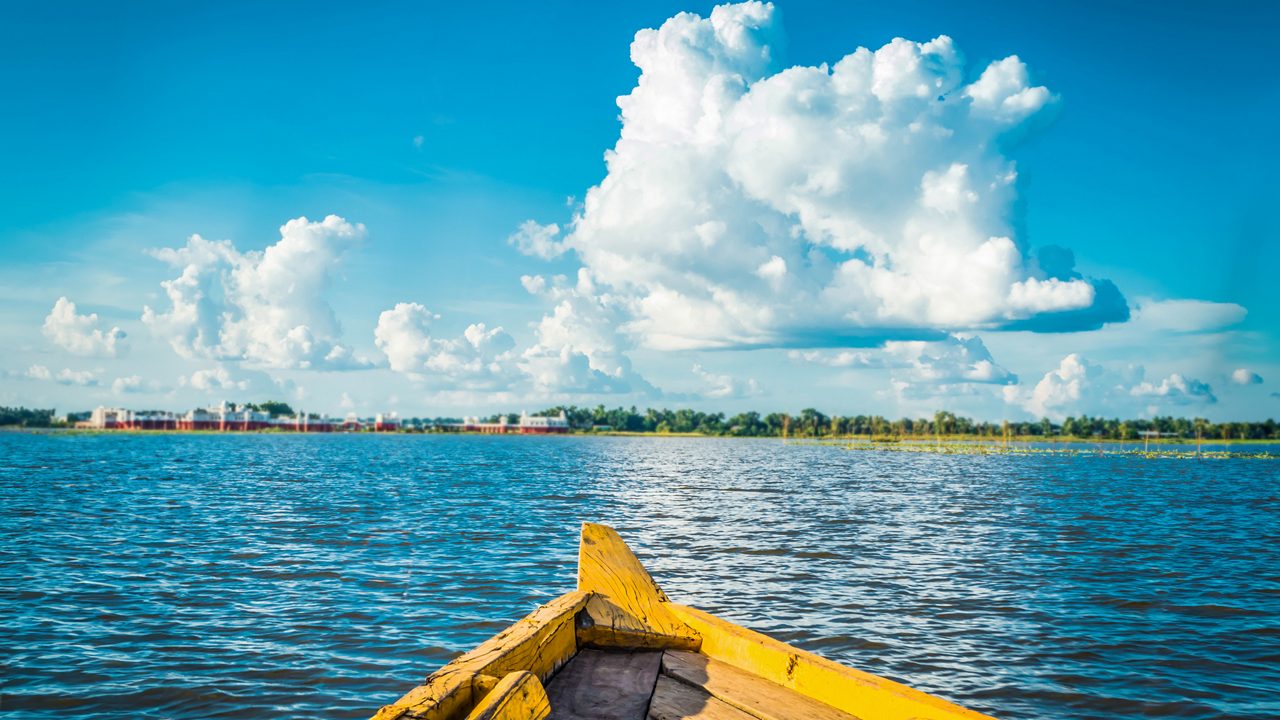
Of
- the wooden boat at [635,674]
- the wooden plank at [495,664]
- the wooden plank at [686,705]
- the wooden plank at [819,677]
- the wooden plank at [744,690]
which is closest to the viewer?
the wooden plank at [495,664]

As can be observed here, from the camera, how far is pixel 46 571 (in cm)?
2214

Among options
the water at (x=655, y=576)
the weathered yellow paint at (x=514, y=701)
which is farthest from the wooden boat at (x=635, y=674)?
the water at (x=655, y=576)

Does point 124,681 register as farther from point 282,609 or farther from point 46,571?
point 46,571

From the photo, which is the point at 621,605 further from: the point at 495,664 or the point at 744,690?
the point at 495,664

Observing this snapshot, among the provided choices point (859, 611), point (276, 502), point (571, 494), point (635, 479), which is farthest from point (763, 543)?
point (635, 479)

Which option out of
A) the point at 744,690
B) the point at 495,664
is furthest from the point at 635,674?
the point at 495,664

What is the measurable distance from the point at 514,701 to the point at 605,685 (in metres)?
2.32

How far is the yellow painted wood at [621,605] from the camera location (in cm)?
852

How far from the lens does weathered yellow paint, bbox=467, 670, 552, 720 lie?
5203 mm

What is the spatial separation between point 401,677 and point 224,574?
11.4 meters

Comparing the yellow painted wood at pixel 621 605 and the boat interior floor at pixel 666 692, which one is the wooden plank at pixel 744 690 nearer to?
the boat interior floor at pixel 666 692

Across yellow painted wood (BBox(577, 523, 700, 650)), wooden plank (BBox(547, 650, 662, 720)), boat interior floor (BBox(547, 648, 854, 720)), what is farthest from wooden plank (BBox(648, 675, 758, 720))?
yellow painted wood (BBox(577, 523, 700, 650))

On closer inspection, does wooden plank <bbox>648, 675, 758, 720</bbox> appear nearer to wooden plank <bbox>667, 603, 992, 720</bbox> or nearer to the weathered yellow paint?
wooden plank <bbox>667, 603, 992, 720</bbox>

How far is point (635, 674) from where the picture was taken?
7.88 m
